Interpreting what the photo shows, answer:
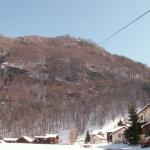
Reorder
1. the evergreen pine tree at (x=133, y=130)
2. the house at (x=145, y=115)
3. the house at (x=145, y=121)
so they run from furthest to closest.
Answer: the house at (x=145, y=115)
the evergreen pine tree at (x=133, y=130)
the house at (x=145, y=121)

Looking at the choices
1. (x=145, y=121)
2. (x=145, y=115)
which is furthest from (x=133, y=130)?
(x=145, y=115)

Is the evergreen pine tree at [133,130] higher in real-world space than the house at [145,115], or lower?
lower

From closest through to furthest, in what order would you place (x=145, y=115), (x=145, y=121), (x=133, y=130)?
1. (x=133, y=130)
2. (x=145, y=121)
3. (x=145, y=115)

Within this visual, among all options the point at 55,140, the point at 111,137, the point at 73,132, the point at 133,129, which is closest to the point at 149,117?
the point at 133,129

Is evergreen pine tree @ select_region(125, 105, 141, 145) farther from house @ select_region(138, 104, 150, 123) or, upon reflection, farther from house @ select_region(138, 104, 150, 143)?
Answer: house @ select_region(138, 104, 150, 123)

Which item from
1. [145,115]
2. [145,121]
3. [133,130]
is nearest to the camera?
[133,130]

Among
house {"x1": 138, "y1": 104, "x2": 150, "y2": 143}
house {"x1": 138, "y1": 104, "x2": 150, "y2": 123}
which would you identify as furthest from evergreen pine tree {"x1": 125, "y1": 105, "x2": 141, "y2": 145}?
house {"x1": 138, "y1": 104, "x2": 150, "y2": 123}

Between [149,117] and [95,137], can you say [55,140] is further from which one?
[149,117]

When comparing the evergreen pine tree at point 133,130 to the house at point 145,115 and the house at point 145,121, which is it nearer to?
the house at point 145,121

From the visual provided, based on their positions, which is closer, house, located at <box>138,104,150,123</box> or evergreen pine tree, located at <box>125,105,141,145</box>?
evergreen pine tree, located at <box>125,105,141,145</box>

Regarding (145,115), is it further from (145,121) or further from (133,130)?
(133,130)

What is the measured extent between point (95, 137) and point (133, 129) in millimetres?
63166

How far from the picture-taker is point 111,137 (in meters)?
96.9

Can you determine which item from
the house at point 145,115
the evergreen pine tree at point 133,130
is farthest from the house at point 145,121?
the evergreen pine tree at point 133,130
